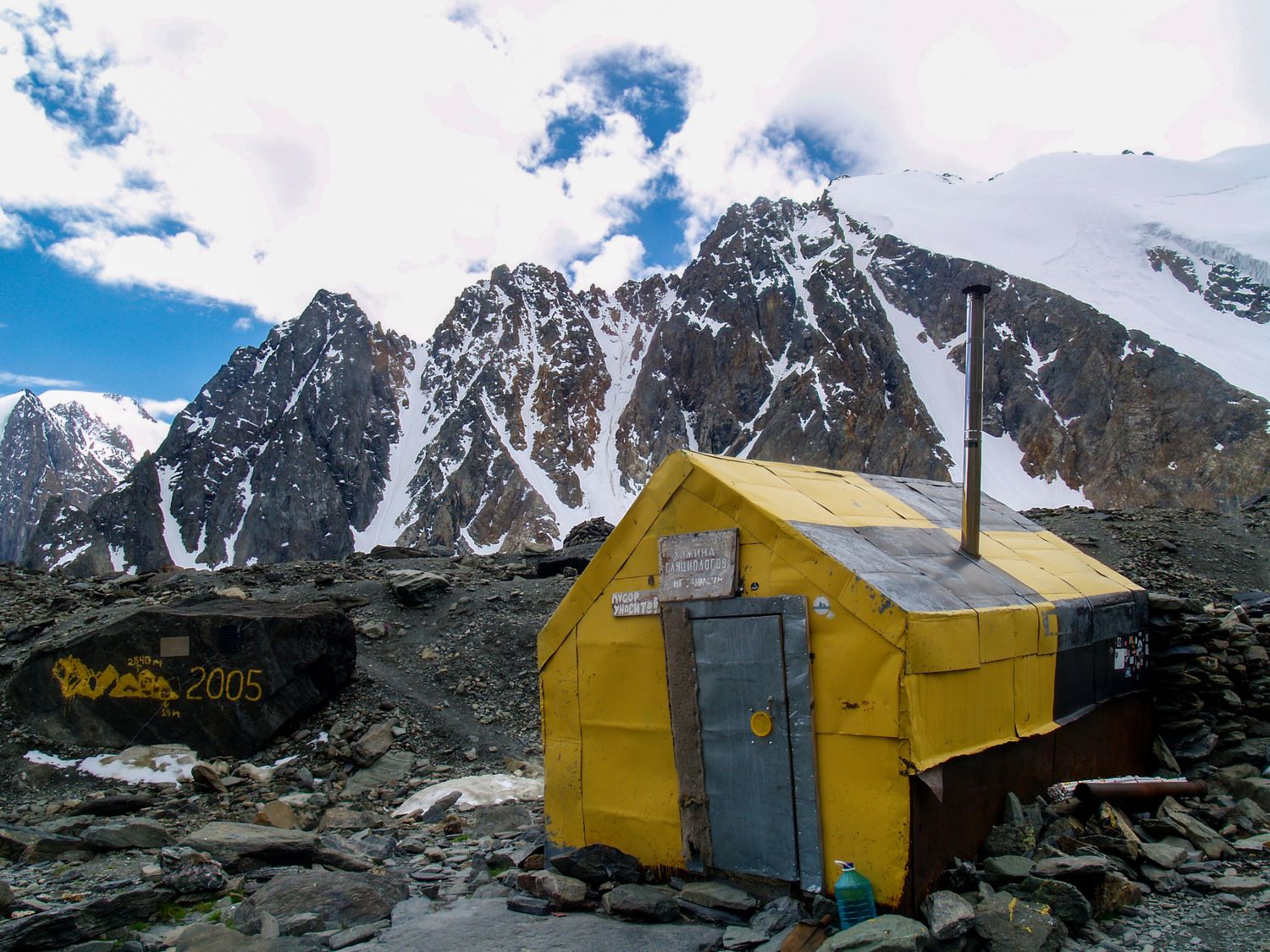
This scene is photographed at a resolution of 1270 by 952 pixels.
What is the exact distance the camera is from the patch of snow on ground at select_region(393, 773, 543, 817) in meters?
9.64

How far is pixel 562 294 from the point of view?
5591 inches

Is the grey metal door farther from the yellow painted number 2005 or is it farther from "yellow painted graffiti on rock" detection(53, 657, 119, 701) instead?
"yellow painted graffiti on rock" detection(53, 657, 119, 701)

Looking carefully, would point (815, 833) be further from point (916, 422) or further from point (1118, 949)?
point (916, 422)

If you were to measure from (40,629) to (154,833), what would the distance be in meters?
9.75

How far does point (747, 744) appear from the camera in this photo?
571 cm

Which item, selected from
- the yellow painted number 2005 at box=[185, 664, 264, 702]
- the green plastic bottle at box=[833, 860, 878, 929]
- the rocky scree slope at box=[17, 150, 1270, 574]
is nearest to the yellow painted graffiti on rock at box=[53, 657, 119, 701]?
the yellow painted number 2005 at box=[185, 664, 264, 702]

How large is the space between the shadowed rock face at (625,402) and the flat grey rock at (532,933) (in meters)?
79.0

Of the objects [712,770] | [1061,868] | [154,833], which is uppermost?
[712,770]

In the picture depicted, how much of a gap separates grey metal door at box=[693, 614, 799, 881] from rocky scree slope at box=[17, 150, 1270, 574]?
7343 centimetres

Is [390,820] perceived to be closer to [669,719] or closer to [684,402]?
[669,719]

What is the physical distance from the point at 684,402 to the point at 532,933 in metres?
109

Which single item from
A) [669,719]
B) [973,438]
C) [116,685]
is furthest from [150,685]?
[973,438]

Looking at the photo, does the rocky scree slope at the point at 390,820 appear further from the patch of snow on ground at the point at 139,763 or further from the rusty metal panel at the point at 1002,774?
the rusty metal panel at the point at 1002,774

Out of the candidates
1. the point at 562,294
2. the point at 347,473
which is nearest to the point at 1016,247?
the point at 562,294
